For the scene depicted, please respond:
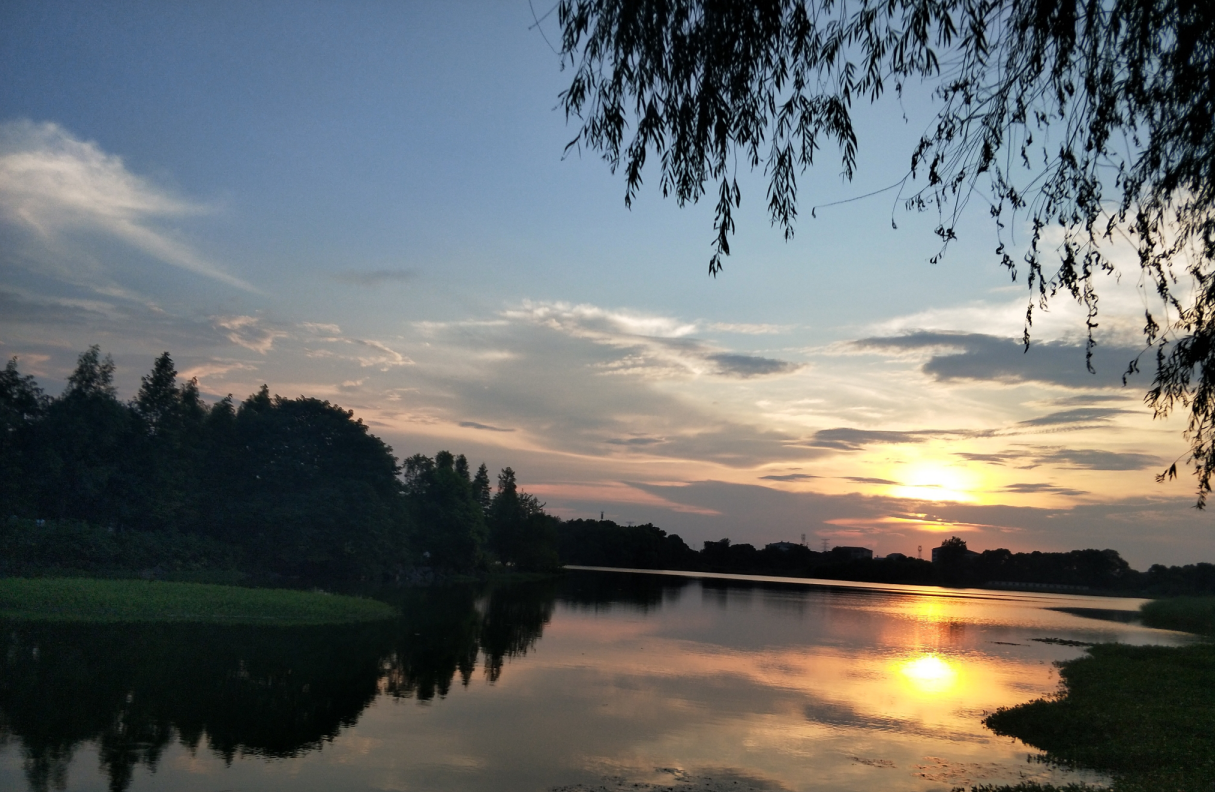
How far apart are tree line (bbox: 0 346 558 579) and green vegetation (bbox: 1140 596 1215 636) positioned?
70605 mm

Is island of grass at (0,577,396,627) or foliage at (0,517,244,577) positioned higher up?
foliage at (0,517,244,577)

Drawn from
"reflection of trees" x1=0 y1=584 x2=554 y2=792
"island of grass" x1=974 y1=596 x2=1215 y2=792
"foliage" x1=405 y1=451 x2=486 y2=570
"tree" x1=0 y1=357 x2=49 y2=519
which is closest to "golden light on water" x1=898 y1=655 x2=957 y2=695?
"island of grass" x1=974 y1=596 x2=1215 y2=792

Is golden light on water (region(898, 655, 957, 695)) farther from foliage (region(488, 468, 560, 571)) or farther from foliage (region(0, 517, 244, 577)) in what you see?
foliage (region(488, 468, 560, 571))

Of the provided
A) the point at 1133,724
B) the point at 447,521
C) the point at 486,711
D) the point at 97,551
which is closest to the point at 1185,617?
the point at 1133,724

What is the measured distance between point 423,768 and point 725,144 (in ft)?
49.2

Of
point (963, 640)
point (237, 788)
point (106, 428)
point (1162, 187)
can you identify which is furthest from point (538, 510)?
point (1162, 187)

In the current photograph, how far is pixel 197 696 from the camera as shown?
2267 centimetres

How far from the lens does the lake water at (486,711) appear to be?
17.3 m

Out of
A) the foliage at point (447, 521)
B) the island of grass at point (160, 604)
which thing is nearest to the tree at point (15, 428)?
the island of grass at point (160, 604)

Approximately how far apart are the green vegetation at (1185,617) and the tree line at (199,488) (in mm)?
70605

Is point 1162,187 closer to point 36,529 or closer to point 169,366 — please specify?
point 36,529

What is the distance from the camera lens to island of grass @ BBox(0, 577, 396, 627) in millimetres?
35281

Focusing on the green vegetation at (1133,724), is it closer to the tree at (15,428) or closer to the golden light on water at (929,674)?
the golden light on water at (929,674)

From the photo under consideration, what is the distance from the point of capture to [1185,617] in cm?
7262
